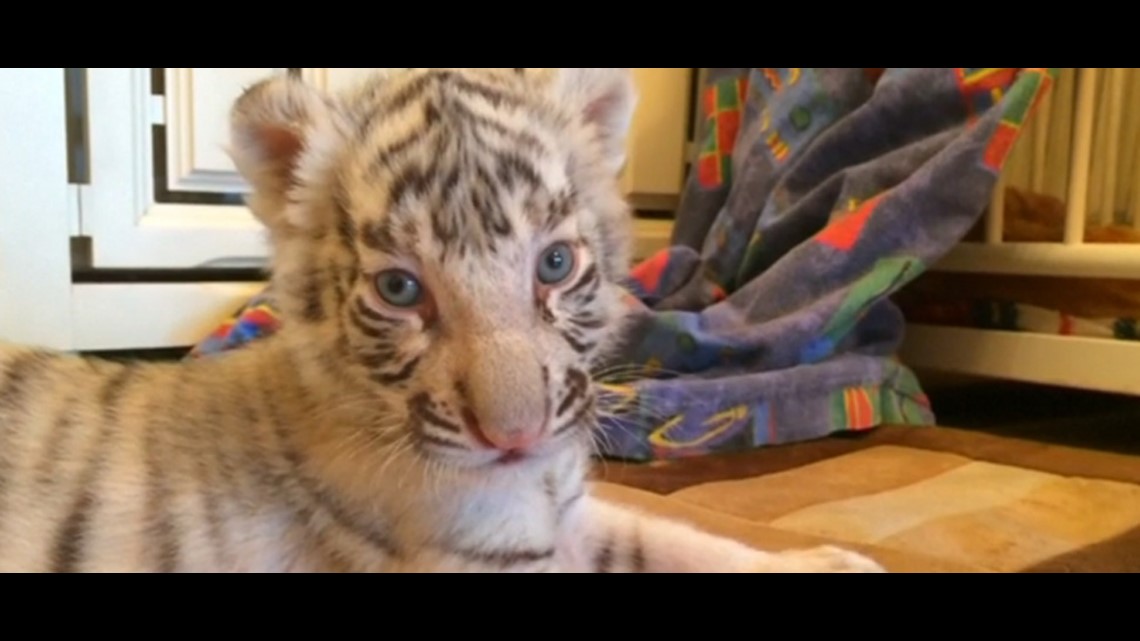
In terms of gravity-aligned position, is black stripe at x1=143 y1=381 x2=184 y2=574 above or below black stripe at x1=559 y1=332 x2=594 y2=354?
below

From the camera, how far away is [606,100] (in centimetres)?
102

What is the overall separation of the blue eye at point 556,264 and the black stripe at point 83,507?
405 millimetres

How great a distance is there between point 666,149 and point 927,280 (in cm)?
61

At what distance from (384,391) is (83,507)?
267 millimetres

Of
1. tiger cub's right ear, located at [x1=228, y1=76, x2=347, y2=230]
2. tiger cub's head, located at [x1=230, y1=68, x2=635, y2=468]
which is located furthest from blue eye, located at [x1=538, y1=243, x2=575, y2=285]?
tiger cub's right ear, located at [x1=228, y1=76, x2=347, y2=230]

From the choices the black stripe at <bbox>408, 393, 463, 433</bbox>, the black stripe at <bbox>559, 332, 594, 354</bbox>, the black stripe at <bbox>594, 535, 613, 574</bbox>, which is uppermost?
the black stripe at <bbox>559, 332, 594, 354</bbox>

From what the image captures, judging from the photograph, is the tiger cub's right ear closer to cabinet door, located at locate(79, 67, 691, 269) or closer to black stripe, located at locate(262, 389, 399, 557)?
black stripe, located at locate(262, 389, 399, 557)

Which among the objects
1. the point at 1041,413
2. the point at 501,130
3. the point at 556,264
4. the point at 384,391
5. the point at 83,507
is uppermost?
the point at 501,130

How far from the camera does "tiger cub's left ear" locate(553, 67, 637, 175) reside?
38.7 inches

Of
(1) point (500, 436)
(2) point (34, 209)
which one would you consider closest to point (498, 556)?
(1) point (500, 436)

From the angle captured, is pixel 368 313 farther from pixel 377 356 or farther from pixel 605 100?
pixel 605 100

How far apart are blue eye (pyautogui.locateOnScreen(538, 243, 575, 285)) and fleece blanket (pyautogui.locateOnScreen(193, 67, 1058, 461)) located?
1.45ft

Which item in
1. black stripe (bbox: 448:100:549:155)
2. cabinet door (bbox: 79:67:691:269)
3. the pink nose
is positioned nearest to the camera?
the pink nose
